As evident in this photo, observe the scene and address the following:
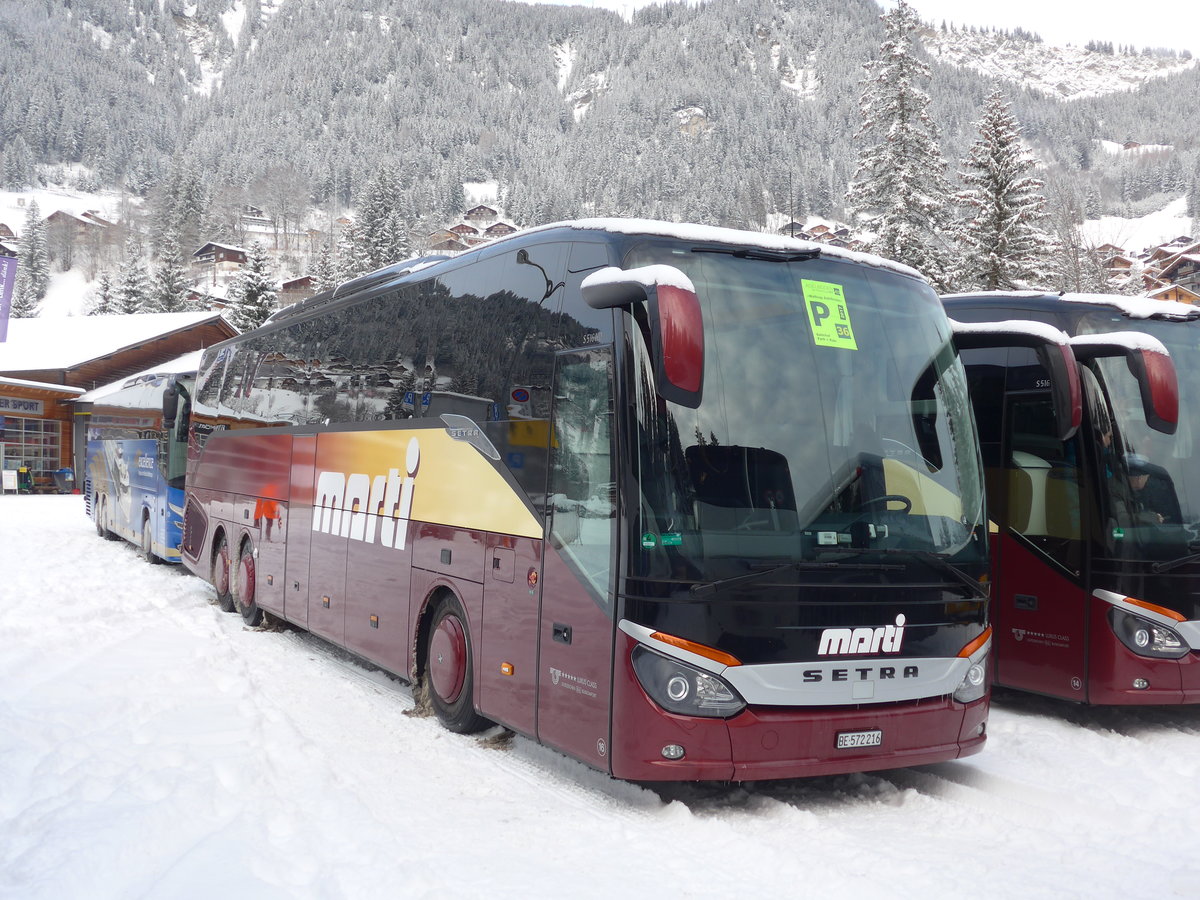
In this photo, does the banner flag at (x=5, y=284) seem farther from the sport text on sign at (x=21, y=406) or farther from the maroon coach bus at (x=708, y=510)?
the maroon coach bus at (x=708, y=510)

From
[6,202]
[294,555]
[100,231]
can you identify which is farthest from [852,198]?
[6,202]

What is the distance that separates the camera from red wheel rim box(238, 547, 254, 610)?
1221 centimetres

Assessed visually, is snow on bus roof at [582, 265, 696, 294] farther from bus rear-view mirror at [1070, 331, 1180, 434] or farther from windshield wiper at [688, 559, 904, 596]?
bus rear-view mirror at [1070, 331, 1180, 434]

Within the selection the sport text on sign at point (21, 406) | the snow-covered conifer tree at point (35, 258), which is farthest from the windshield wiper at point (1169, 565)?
the snow-covered conifer tree at point (35, 258)

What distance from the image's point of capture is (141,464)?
Answer: 1956cm

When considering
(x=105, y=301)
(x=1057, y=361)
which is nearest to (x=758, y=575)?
(x=1057, y=361)

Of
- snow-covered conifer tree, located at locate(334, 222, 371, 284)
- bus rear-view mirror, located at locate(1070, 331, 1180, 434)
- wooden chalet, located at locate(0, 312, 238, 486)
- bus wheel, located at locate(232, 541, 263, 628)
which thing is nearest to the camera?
bus rear-view mirror, located at locate(1070, 331, 1180, 434)

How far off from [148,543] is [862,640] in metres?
16.1

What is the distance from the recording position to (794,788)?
6141 mm

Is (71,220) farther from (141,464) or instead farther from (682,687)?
(682,687)

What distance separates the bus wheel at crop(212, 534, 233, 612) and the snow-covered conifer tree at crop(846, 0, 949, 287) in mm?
23414

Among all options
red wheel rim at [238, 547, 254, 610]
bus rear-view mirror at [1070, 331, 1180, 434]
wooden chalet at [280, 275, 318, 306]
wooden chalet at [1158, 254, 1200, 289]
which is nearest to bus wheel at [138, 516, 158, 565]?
red wheel rim at [238, 547, 254, 610]

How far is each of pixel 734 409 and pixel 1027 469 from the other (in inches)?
151

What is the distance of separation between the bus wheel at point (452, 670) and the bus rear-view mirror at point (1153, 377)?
459 centimetres
